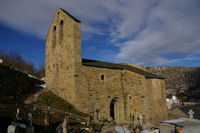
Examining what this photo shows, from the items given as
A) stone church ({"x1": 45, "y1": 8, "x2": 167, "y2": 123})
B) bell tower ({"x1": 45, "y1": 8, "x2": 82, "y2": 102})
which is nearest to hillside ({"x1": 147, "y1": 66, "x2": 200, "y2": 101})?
stone church ({"x1": 45, "y1": 8, "x2": 167, "y2": 123})

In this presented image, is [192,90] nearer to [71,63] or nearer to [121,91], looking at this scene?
[121,91]

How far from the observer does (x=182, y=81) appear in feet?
148

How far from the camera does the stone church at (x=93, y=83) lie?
12.4 metres

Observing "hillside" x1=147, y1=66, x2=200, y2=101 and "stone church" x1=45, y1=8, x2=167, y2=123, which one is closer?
"stone church" x1=45, y1=8, x2=167, y2=123

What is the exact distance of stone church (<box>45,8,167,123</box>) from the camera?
40.6 ft

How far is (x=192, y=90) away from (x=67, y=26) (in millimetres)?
39066

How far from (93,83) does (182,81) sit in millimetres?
42328

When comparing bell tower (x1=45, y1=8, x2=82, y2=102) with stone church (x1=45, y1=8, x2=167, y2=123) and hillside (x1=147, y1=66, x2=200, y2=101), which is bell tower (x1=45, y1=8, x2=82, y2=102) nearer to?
stone church (x1=45, y1=8, x2=167, y2=123)

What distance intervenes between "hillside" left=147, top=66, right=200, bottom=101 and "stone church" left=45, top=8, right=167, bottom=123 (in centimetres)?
2528

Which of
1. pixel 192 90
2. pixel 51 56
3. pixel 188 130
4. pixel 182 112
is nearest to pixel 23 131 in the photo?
pixel 188 130

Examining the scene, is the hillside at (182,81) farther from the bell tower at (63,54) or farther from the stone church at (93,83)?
the bell tower at (63,54)

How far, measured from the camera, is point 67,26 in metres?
13.4

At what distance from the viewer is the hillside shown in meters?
36.6

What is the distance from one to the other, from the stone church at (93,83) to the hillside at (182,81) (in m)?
25.3
